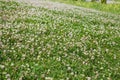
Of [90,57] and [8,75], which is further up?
[8,75]

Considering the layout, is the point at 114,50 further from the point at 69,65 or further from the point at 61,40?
the point at 69,65

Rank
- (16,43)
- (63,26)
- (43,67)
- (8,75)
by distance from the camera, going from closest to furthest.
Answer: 1. (8,75)
2. (43,67)
3. (16,43)
4. (63,26)

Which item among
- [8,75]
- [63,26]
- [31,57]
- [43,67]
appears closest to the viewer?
[8,75]

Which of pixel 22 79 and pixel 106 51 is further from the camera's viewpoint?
pixel 106 51

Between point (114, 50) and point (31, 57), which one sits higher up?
point (31, 57)

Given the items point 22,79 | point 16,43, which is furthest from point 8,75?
point 16,43

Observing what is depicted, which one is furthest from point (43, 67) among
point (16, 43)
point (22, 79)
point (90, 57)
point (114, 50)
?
point (114, 50)

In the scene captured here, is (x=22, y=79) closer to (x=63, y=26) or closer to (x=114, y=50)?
(x=114, y=50)

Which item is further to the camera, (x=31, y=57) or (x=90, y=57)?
(x=90, y=57)

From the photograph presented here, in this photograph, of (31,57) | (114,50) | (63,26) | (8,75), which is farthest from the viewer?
(63,26)
